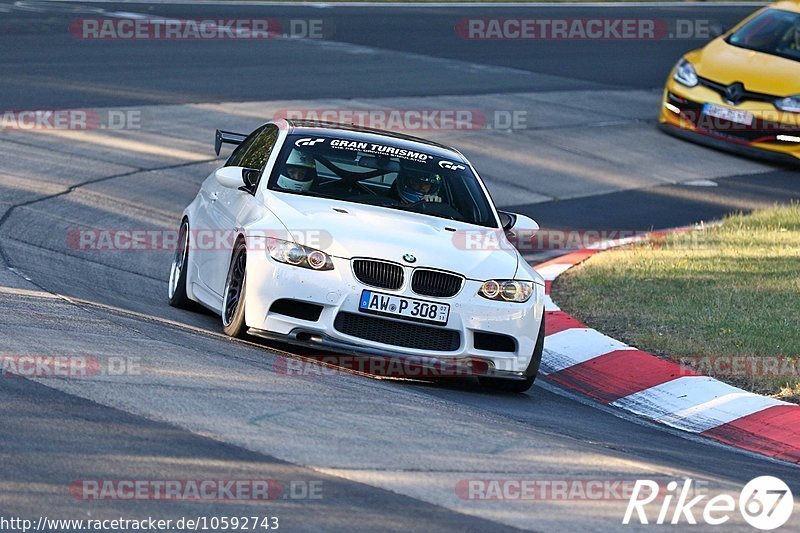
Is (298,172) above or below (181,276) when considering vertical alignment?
above

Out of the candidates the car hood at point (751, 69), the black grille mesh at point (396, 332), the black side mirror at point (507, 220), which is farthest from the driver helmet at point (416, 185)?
the car hood at point (751, 69)

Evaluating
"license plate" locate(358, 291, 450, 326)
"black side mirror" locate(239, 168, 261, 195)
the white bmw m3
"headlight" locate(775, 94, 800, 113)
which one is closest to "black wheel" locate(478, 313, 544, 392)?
the white bmw m3

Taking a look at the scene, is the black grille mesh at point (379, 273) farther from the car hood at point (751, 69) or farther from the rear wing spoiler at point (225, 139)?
the car hood at point (751, 69)

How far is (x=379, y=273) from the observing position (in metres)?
8.30

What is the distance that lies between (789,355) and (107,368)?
4695 mm

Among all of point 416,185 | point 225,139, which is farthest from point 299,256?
point 225,139

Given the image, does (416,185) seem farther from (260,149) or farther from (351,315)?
(351,315)

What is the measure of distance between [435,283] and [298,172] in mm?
1572

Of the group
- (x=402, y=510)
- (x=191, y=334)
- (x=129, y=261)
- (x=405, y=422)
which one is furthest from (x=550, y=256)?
(x=402, y=510)

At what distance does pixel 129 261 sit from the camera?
11656 mm

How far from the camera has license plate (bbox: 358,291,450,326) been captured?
8.22 metres

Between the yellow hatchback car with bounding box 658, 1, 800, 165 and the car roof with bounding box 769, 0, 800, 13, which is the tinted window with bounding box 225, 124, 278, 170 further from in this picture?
the car roof with bounding box 769, 0, 800, 13

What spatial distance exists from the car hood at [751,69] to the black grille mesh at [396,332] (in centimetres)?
1124

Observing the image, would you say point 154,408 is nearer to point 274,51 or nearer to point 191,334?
point 191,334
